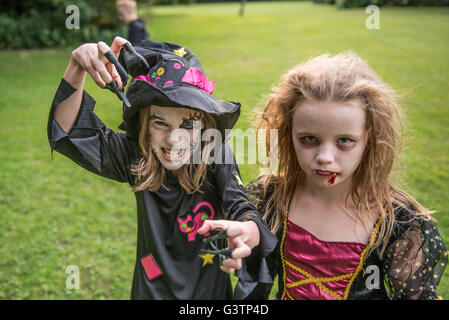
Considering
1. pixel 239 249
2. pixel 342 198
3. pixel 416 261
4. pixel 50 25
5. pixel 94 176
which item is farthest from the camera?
pixel 50 25

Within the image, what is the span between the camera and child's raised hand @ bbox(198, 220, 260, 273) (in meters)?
1.29

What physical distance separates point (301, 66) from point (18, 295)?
8.86 ft

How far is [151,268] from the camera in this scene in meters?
1.76

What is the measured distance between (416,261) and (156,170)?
1129 millimetres

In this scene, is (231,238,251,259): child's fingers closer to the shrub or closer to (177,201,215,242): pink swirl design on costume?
(177,201,215,242): pink swirl design on costume

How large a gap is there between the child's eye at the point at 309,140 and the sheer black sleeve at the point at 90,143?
735mm

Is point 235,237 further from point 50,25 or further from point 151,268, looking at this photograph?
point 50,25

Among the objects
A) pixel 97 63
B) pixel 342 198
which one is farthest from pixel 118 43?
pixel 342 198

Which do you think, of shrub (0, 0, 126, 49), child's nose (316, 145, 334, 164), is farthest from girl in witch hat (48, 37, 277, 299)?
shrub (0, 0, 126, 49)

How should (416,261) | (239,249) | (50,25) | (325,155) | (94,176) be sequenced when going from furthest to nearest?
(50,25)
(94,176)
(416,261)
(325,155)
(239,249)

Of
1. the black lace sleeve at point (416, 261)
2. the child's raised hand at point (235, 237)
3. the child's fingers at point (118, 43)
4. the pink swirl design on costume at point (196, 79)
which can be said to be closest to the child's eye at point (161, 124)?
the pink swirl design on costume at point (196, 79)
